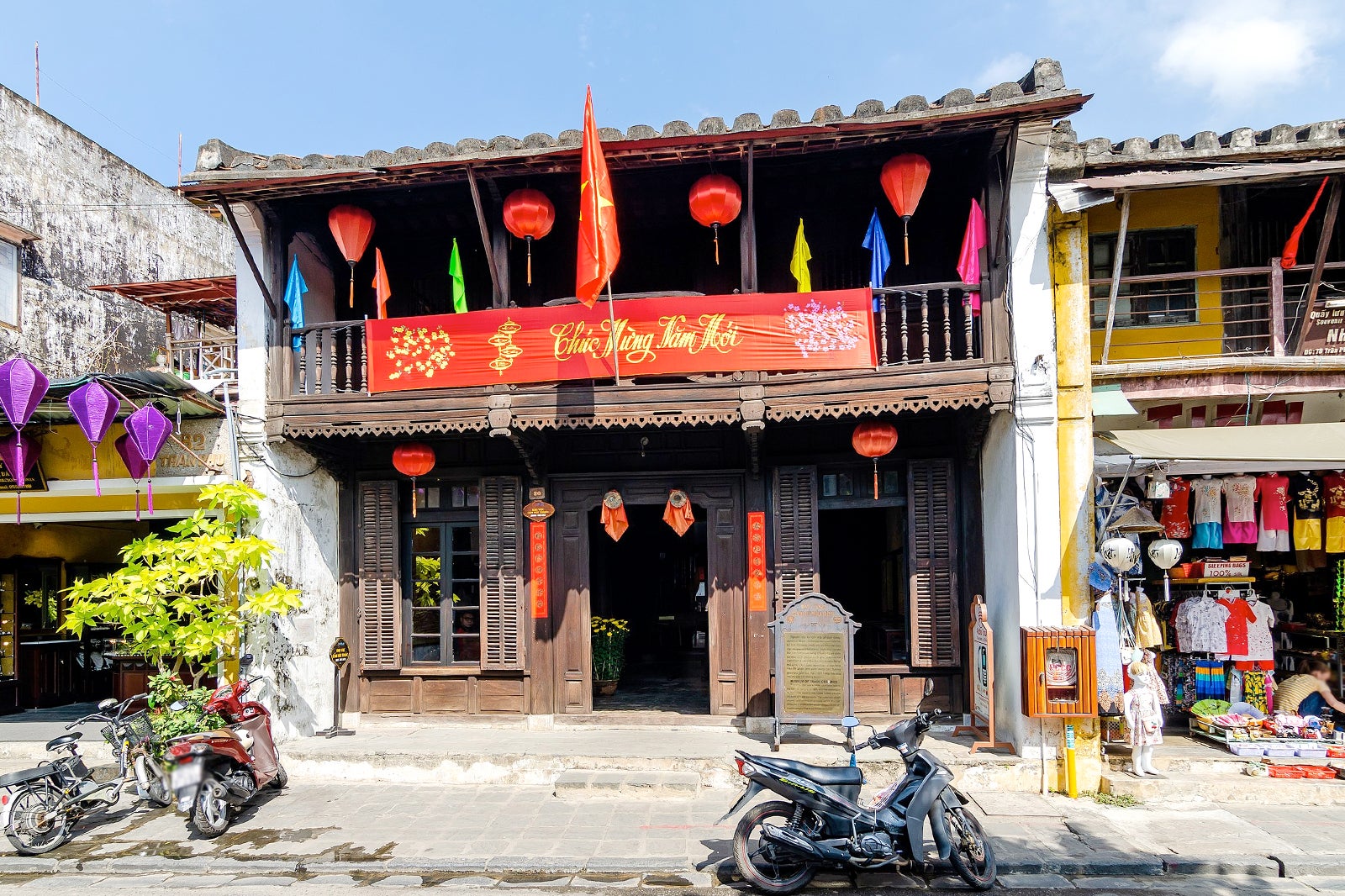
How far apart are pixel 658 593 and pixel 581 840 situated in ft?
34.0

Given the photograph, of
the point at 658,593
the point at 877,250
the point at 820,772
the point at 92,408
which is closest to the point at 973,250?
the point at 877,250

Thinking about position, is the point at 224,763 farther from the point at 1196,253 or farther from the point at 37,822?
the point at 1196,253

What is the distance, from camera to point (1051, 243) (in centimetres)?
888

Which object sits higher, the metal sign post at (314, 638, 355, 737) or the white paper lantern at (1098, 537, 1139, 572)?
the white paper lantern at (1098, 537, 1139, 572)

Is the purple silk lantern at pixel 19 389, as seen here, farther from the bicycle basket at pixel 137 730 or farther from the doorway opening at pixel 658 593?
the doorway opening at pixel 658 593

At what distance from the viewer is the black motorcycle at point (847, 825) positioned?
20.7 ft

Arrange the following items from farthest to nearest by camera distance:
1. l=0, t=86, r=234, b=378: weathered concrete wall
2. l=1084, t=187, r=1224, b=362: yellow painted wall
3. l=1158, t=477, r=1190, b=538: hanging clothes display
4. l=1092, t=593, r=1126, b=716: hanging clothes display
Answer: l=0, t=86, r=234, b=378: weathered concrete wall
l=1084, t=187, r=1224, b=362: yellow painted wall
l=1158, t=477, r=1190, b=538: hanging clothes display
l=1092, t=593, r=1126, b=716: hanging clothes display

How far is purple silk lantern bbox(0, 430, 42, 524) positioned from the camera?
955 cm

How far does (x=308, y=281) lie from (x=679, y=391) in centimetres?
502

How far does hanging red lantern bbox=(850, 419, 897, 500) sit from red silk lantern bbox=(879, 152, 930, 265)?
6.02 feet

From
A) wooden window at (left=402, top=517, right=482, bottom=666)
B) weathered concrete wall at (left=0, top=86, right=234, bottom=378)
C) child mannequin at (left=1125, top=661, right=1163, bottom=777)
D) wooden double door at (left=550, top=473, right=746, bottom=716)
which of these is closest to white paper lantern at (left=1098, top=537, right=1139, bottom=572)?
child mannequin at (left=1125, top=661, right=1163, bottom=777)

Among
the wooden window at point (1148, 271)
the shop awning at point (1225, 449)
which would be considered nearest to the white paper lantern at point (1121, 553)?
the shop awning at point (1225, 449)

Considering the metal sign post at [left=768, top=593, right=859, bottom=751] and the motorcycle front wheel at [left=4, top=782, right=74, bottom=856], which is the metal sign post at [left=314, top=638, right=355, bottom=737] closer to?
the motorcycle front wheel at [left=4, top=782, right=74, bottom=856]

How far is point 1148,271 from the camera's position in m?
11.2
